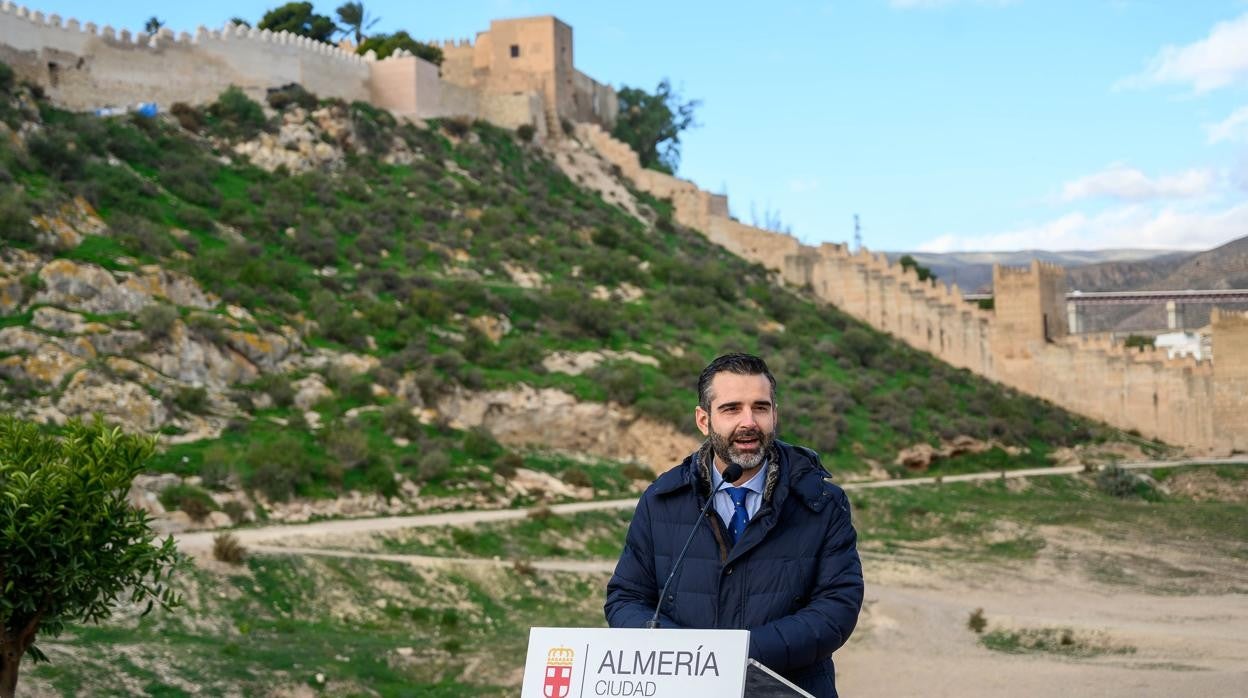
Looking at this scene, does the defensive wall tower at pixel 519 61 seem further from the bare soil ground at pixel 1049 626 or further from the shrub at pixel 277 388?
the bare soil ground at pixel 1049 626

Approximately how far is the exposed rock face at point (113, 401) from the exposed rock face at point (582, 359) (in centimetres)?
1215

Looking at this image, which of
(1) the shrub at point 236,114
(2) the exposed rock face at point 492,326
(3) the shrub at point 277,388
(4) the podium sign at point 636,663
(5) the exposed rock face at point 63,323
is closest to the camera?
(4) the podium sign at point 636,663

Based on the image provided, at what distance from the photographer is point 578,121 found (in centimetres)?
6272

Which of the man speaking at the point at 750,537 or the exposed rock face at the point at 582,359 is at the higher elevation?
the exposed rock face at the point at 582,359

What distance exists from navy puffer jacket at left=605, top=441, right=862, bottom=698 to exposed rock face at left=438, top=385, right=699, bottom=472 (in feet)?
95.9

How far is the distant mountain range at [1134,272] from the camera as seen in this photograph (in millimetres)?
101963

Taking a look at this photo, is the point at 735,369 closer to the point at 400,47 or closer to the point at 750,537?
the point at 750,537

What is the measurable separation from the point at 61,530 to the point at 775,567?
9090 mm

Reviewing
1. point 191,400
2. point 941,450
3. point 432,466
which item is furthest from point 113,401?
point 941,450

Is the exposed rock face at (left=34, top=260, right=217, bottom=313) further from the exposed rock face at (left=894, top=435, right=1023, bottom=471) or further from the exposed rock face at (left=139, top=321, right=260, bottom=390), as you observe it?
the exposed rock face at (left=894, top=435, right=1023, bottom=471)

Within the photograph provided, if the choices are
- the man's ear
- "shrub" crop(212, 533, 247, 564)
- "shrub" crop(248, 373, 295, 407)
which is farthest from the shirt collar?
"shrub" crop(248, 373, 295, 407)

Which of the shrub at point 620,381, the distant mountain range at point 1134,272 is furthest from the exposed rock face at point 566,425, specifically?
the distant mountain range at point 1134,272

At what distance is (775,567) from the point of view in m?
4.98

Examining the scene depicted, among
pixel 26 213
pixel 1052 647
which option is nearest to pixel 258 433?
pixel 26 213
